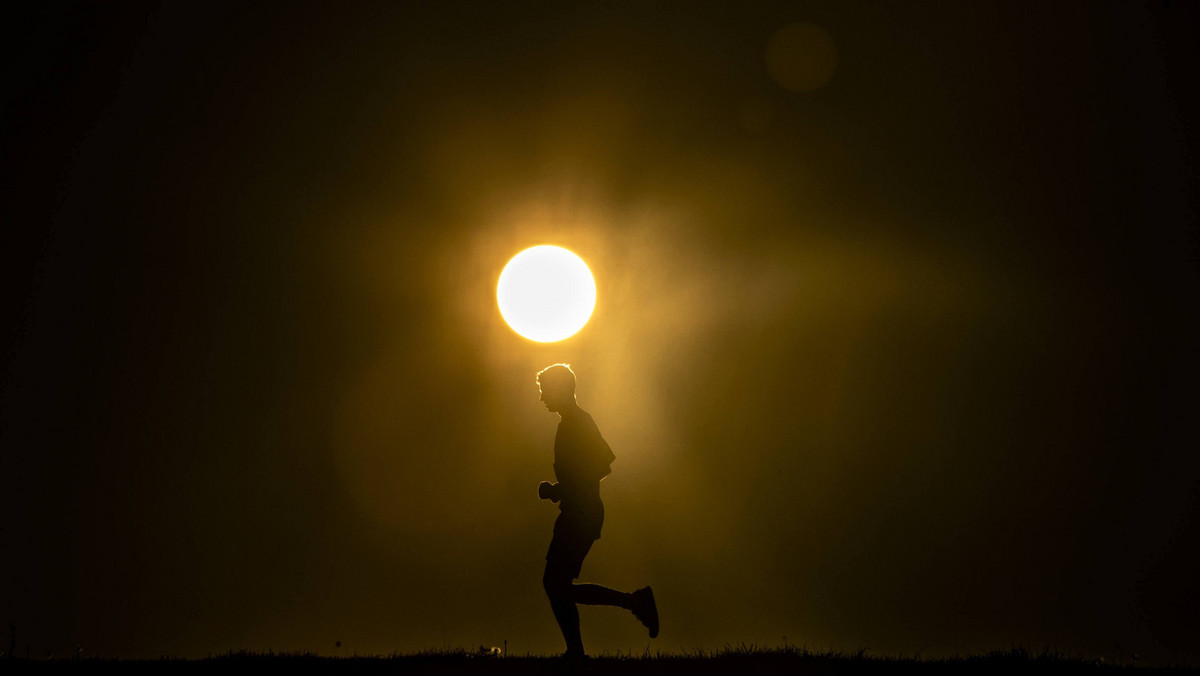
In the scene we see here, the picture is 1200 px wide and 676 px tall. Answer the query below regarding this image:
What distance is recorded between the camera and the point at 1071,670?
8078mm

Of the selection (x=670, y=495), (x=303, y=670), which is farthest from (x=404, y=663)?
(x=670, y=495)

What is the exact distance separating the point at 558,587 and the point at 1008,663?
3.74 m

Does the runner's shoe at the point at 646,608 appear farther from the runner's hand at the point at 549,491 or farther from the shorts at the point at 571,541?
the runner's hand at the point at 549,491

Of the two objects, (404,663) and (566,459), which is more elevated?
(566,459)

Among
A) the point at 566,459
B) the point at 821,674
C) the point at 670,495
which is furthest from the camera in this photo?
the point at 670,495

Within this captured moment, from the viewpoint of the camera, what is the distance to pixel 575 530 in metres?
8.02

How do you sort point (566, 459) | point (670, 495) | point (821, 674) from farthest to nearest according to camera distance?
1. point (670, 495)
2. point (566, 459)
3. point (821, 674)

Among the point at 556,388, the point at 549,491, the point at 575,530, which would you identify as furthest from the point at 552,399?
the point at 575,530

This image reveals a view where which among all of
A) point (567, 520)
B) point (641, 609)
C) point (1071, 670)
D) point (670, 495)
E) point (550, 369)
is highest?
point (550, 369)

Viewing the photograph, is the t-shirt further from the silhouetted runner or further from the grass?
the grass

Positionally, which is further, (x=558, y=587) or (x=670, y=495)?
(x=670, y=495)

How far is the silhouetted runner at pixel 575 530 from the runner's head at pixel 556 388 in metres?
0.14

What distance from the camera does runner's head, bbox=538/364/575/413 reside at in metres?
8.29

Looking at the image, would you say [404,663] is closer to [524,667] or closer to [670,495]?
[524,667]
